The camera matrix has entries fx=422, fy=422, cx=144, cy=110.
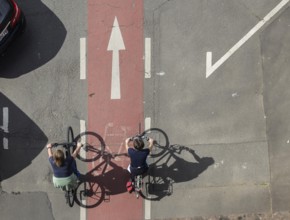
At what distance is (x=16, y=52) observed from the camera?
38.0ft

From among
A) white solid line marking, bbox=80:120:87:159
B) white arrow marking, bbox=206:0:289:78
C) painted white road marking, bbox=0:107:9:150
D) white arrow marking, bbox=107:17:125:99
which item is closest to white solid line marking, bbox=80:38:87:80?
white arrow marking, bbox=107:17:125:99

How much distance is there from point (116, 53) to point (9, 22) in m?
2.88

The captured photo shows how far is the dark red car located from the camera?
10891 millimetres

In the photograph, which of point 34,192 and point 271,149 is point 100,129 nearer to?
point 34,192

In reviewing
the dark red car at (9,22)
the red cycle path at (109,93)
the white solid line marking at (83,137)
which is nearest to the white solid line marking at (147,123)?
the red cycle path at (109,93)

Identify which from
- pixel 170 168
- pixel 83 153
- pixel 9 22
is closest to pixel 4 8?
pixel 9 22

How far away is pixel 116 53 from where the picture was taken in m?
11.3

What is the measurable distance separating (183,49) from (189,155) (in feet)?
9.19

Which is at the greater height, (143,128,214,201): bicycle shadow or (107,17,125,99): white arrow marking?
(107,17,125,99): white arrow marking

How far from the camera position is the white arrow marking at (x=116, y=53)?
440 inches

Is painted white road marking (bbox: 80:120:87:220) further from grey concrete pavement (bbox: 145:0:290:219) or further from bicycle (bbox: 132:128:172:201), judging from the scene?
grey concrete pavement (bbox: 145:0:290:219)

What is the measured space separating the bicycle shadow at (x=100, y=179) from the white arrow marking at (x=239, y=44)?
320 centimetres

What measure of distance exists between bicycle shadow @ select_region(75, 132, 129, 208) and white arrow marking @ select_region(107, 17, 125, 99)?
4.17 ft

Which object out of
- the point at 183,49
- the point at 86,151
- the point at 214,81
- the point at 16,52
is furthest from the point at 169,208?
the point at 16,52
